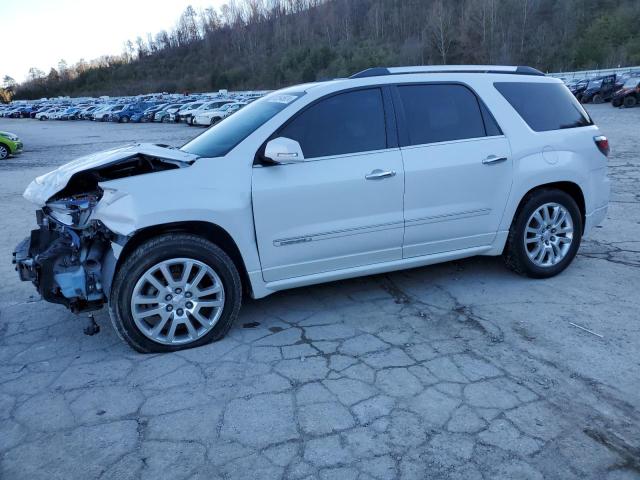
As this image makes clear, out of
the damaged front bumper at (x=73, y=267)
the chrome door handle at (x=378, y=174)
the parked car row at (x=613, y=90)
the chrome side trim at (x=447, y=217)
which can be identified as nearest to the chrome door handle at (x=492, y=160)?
the chrome side trim at (x=447, y=217)

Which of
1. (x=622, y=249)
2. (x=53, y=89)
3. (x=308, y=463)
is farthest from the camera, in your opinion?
(x=53, y=89)

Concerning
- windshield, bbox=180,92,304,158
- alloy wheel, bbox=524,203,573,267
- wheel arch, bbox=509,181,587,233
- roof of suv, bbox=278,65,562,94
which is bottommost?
alloy wheel, bbox=524,203,573,267

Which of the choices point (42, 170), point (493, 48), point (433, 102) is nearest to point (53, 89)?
point (493, 48)

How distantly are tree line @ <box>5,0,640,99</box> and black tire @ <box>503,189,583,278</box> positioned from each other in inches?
2737

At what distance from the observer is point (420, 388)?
10.3ft

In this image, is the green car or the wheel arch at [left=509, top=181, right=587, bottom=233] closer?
the wheel arch at [left=509, top=181, right=587, bottom=233]

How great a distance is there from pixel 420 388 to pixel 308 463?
0.90 m

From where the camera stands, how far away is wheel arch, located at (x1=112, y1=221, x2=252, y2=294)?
3.60 metres

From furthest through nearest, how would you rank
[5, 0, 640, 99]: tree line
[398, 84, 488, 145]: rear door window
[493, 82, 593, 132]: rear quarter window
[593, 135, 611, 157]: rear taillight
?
[5, 0, 640, 99]: tree line, [593, 135, 611, 157]: rear taillight, [493, 82, 593, 132]: rear quarter window, [398, 84, 488, 145]: rear door window

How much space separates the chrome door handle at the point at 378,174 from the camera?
3918mm

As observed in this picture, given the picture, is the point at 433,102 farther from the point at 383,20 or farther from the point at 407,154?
the point at 383,20

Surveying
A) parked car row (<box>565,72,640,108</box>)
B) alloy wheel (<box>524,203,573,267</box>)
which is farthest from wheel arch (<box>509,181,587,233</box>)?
parked car row (<box>565,72,640,108</box>)

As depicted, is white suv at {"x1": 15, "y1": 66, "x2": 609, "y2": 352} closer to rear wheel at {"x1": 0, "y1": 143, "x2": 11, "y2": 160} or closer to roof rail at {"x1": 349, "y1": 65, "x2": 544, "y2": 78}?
roof rail at {"x1": 349, "y1": 65, "x2": 544, "y2": 78}

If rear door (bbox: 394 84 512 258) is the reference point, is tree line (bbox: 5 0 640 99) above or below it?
above
